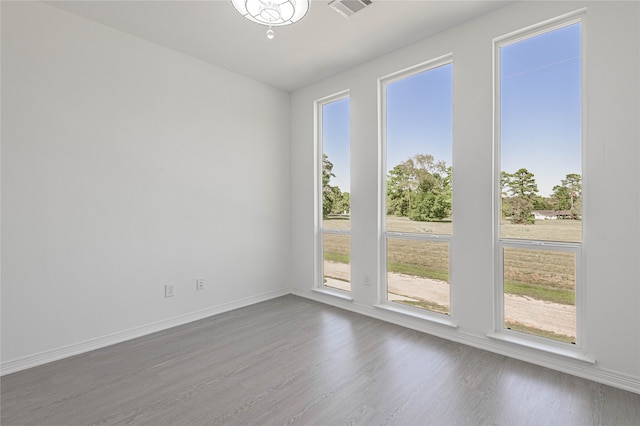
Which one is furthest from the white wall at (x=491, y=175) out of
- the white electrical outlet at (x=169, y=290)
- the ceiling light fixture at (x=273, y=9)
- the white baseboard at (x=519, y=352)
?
the white electrical outlet at (x=169, y=290)

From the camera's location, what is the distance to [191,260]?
3.40 m

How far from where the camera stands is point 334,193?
4094mm

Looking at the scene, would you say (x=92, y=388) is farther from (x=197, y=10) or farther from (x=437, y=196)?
(x=437, y=196)

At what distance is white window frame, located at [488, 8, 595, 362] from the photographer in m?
2.29

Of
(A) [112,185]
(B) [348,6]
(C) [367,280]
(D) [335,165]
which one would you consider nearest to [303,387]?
(C) [367,280]

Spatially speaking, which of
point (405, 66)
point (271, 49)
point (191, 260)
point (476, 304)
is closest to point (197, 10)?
point (271, 49)

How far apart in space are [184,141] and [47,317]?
200 cm

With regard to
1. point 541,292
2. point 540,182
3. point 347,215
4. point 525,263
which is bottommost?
point 541,292

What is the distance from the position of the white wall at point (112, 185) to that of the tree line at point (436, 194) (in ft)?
3.97

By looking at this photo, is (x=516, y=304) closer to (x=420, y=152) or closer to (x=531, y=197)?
(x=531, y=197)

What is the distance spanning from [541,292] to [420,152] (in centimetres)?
169

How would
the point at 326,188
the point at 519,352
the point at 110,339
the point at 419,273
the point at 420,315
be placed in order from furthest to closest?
the point at 326,188, the point at 419,273, the point at 420,315, the point at 110,339, the point at 519,352

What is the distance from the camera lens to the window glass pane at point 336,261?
12.9 ft

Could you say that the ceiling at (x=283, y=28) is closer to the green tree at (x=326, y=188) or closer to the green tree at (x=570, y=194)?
the green tree at (x=326, y=188)
